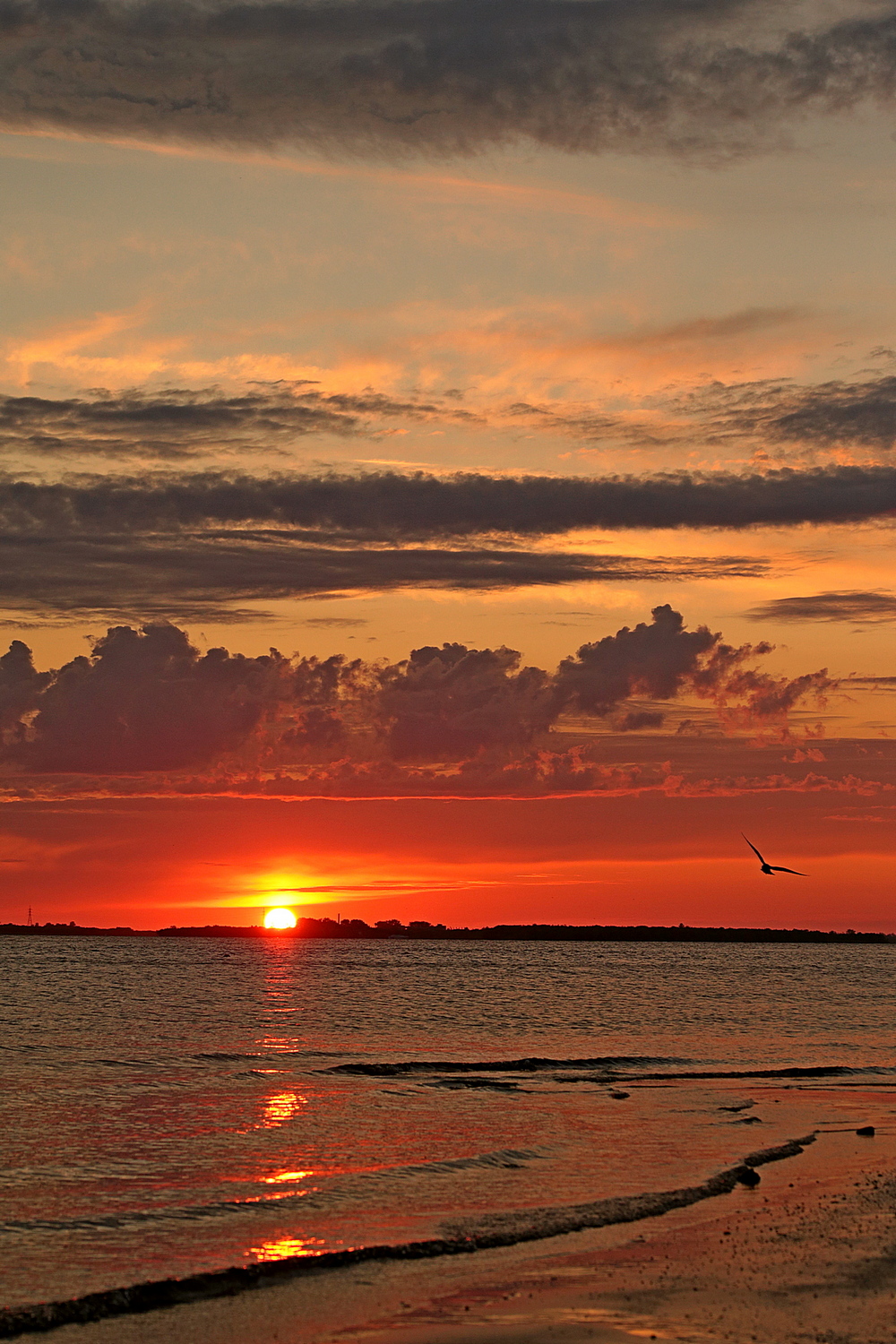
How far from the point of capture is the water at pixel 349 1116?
28203 millimetres

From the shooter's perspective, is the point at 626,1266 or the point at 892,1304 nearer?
the point at 892,1304

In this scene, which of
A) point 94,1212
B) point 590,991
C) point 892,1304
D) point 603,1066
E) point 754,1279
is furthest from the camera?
point 590,991

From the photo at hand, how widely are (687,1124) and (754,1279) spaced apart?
66.7 ft

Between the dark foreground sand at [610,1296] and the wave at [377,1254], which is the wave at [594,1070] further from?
the dark foreground sand at [610,1296]

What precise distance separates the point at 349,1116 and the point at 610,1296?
79.4 ft

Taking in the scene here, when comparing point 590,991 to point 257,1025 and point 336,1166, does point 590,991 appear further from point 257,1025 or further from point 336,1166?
point 336,1166

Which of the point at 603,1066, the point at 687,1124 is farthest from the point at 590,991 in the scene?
the point at 687,1124

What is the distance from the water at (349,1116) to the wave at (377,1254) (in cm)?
74

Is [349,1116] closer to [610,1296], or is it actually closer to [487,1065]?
[487,1065]

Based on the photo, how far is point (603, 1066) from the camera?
2491 inches

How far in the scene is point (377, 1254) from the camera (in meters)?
25.3

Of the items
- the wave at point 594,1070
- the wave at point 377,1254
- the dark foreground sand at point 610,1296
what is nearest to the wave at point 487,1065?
the wave at point 594,1070

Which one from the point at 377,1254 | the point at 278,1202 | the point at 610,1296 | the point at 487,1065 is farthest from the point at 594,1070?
the point at 610,1296

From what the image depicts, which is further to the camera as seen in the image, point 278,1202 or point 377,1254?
point 278,1202
